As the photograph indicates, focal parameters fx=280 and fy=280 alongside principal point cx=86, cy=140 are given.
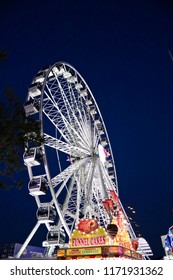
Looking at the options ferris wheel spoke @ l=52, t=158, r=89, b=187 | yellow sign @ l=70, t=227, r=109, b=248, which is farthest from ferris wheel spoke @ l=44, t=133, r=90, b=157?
yellow sign @ l=70, t=227, r=109, b=248

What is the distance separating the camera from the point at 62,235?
14891 mm

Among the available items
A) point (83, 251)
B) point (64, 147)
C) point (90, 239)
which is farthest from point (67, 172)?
point (83, 251)

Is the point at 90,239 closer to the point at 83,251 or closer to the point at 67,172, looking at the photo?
the point at 83,251

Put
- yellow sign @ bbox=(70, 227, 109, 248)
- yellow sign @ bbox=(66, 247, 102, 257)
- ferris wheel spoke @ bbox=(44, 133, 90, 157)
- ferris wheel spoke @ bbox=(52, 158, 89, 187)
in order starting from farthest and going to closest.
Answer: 1. ferris wheel spoke @ bbox=(44, 133, 90, 157)
2. ferris wheel spoke @ bbox=(52, 158, 89, 187)
3. yellow sign @ bbox=(70, 227, 109, 248)
4. yellow sign @ bbox=(66, 247, 102, 257)

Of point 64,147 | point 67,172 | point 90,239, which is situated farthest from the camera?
point 67,172

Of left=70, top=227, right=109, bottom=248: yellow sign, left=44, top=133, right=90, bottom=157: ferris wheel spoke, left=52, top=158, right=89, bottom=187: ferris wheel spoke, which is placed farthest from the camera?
left=44, top=133, right=90, bottom=157: ferris wheel spoke

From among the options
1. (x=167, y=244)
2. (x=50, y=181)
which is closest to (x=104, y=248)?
(x=50, y=181)

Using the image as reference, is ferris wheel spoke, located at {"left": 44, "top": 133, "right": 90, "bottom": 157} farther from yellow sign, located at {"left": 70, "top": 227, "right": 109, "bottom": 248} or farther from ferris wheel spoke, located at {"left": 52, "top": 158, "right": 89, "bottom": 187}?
yellow sign, located at {"left": 70, "top": 227, "right": 109, "bottom": 248}

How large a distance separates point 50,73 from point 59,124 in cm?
381

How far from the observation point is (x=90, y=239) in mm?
14719

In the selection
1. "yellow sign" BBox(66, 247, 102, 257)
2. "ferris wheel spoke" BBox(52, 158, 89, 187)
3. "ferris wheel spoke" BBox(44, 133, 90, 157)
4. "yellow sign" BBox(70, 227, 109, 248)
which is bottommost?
"yellow sign" BBox(66, 247, 102, 257)

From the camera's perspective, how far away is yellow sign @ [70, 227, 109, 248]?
14547 millimetres

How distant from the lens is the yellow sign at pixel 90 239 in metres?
14.5

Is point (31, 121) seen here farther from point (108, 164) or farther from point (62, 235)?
point (108, 164)
